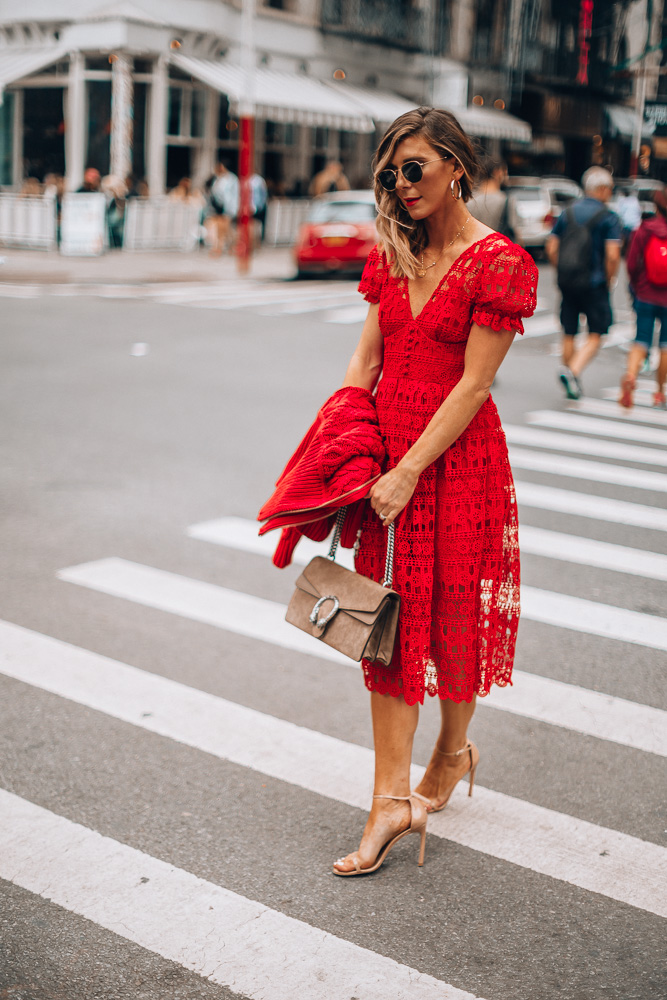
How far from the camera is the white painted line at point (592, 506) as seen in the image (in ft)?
23.1

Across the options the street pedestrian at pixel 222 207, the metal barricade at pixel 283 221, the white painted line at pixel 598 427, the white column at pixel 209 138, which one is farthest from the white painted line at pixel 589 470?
the white column at pixel 209 138

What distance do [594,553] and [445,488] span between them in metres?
3.43

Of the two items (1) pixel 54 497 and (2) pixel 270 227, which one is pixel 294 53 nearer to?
(2) pixel 270 227

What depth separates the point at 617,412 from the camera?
10.5m

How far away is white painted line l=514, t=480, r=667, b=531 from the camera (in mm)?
7039

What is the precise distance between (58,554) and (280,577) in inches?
47.5

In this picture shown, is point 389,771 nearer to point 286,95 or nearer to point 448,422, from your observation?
point 448,422

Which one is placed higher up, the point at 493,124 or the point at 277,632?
the point at 493,124

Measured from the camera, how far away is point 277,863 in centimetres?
321

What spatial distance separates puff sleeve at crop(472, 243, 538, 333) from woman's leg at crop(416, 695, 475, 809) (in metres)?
1.15

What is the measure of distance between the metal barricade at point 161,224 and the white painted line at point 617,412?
16.2m

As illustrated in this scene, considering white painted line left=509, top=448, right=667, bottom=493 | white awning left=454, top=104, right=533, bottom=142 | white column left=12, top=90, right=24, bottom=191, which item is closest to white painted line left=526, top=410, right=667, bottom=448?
white painted line left=509, top=448, right=667, bottom=493

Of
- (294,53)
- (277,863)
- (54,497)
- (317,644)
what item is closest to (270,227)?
(294,53)

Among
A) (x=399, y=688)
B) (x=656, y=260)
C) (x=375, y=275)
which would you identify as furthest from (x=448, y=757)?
(x=656, y=260)
